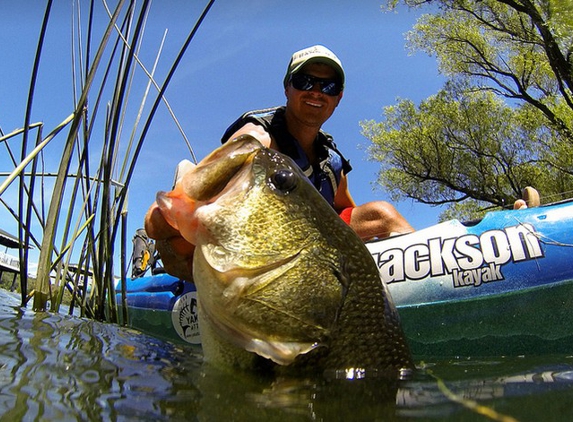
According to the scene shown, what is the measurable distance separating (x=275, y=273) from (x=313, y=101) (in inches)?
89.5

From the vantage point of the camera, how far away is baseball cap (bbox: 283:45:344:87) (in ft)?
11.3

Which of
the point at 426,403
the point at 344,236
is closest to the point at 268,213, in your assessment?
the point at 344,236

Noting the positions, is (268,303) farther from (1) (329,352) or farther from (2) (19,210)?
(2) (19,210)

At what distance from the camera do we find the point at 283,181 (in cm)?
164

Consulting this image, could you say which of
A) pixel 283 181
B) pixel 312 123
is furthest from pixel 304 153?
pixel 283 181

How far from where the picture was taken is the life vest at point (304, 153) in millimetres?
3490

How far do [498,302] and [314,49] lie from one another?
82.6 inches

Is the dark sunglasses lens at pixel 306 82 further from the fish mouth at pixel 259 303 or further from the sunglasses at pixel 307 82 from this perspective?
the fish mouth at pixel 259 303

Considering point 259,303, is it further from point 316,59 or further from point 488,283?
point 316,59

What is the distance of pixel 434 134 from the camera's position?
50.5 feet

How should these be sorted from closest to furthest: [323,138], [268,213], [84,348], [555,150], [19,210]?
1. [268,213]
2. [84,348]
3. [19,210]
4. [323,138]
5. [555,150]

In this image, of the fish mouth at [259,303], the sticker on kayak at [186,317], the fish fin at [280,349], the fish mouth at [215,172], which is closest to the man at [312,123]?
the sticker on kayak at [186,317]

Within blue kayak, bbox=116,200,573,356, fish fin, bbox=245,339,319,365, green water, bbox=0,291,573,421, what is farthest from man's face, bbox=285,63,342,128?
fish fin, bbox=245,339,319,365

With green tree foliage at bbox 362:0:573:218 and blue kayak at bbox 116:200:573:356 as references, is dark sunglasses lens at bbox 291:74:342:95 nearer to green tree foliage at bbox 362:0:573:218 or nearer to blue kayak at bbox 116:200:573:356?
blue kayak at bbox 116:200:573:356
